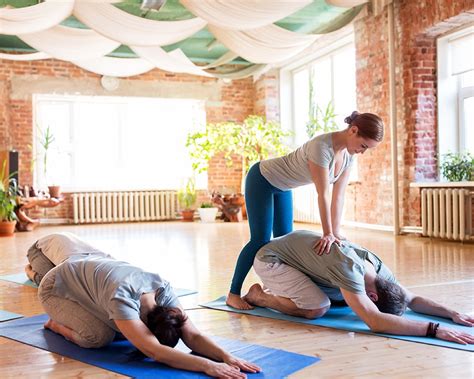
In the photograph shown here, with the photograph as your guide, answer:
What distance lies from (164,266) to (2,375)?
306 cm

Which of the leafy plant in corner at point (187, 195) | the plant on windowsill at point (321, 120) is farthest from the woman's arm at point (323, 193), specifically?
the leafy plant in corner at point (187, 195)

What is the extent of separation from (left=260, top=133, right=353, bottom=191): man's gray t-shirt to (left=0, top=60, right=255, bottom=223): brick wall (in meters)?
8.81

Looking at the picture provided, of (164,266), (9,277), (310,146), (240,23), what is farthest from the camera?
(240,23)

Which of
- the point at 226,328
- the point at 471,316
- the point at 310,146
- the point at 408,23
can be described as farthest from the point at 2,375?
the point at 408,23

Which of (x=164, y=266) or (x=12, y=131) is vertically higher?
(x=12, y=131)

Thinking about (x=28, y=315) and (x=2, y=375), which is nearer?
(x=2, y=375)

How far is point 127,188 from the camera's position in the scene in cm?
1211

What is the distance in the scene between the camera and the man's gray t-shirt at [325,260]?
2.83 m

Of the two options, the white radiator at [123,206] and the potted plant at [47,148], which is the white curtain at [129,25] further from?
the white radiator at [123,206]

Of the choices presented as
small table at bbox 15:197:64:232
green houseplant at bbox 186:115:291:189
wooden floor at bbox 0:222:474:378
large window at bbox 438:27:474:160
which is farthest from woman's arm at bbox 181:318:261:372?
green houseplant at bbox 186:115:291:189

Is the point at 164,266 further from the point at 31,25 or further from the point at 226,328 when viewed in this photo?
the point at 31,25

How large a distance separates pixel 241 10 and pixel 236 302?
12.7 feet

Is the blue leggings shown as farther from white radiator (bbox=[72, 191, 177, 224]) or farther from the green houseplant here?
white radiator (bbox=[72, 191, 177, 224])

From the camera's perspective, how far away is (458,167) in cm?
726
